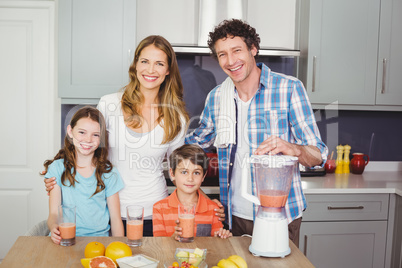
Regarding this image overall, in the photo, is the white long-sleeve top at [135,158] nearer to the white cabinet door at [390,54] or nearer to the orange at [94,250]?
the orange at [94,250]

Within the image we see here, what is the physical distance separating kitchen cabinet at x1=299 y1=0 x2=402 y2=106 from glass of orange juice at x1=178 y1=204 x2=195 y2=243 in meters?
1.59

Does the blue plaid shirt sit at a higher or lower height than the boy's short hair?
higher

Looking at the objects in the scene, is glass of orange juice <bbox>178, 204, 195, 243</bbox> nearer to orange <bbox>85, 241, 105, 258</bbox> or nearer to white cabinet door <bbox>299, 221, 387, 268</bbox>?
orange <bbox>85, 241, 105, 258</bbox>

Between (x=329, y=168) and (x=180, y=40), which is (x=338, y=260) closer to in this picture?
(x=329, y=168)

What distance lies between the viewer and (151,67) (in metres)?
1.93

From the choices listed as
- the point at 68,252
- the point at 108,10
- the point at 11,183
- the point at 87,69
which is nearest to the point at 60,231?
the point at 68,252

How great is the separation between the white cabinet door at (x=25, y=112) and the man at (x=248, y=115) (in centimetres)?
167

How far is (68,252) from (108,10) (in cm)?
165

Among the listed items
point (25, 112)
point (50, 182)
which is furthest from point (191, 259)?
point (25, 112)

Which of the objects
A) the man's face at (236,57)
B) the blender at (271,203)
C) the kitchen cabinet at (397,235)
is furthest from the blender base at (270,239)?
the kitchen cabinet at (397,235)

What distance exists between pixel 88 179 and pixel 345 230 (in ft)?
5.42

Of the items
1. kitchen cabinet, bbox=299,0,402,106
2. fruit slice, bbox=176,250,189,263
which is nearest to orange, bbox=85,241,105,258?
fruit slice, bbox=176,250,189,263

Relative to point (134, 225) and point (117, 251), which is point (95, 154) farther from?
point (117, 251)

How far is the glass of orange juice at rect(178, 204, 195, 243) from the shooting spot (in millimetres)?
1484
